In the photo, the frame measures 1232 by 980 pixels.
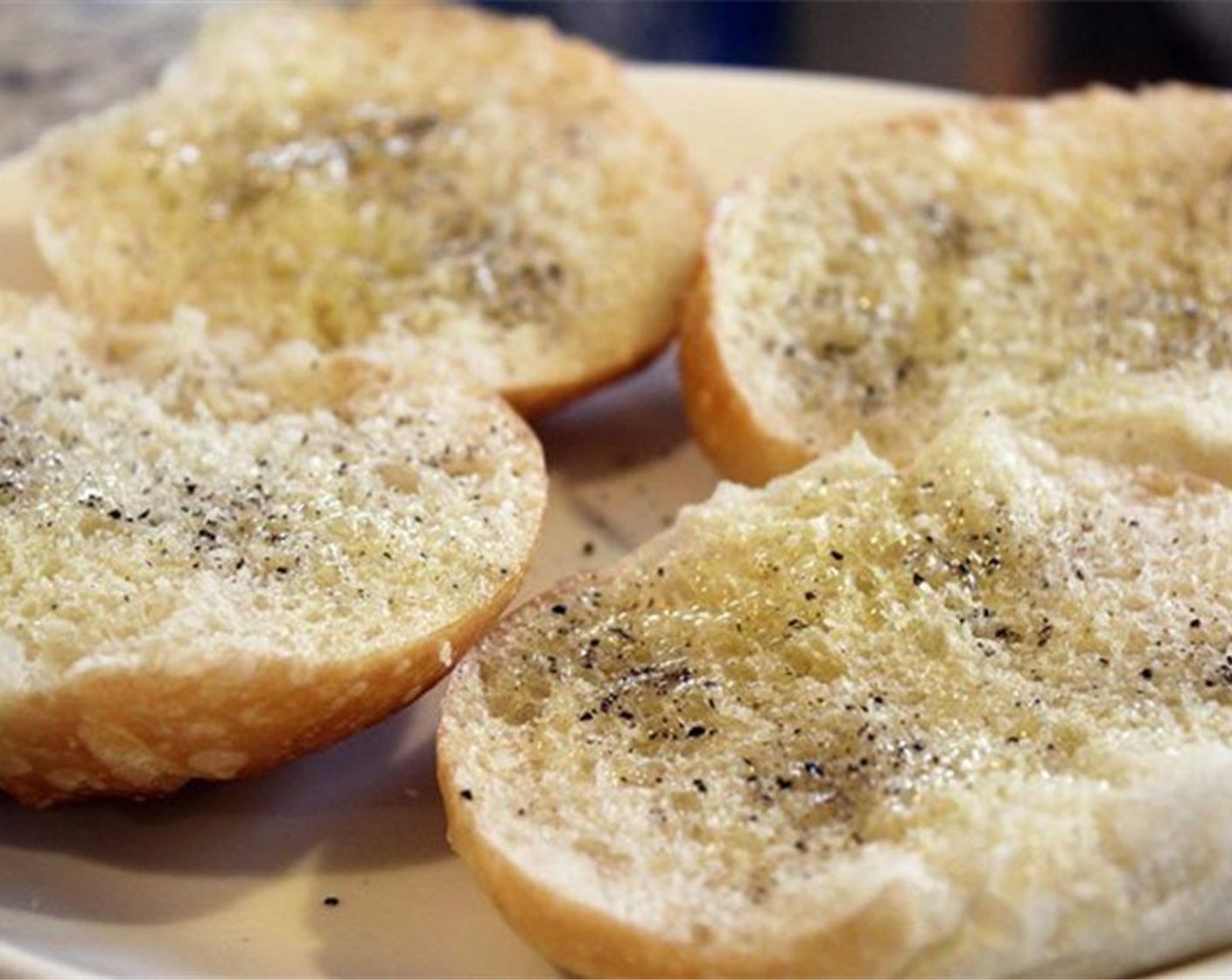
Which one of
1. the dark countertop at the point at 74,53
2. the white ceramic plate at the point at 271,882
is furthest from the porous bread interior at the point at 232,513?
the dark countertop at the point at 74,53

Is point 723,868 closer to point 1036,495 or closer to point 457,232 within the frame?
point 1036,495

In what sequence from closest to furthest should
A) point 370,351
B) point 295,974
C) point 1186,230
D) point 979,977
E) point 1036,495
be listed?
point 979,977, point 295,974, point 1036,495, point 370,351, point 1186,230

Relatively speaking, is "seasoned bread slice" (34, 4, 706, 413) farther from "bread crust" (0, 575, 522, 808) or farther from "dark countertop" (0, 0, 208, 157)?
"dark countertop" (0, 0, 208, 157)

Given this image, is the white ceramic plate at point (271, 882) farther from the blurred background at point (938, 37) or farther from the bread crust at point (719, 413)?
the blurred background at point (938, 37)

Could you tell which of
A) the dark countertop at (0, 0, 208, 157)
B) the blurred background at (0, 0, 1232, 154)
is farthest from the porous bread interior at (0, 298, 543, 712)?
the blurred background at (0, 0, 1232, 154)

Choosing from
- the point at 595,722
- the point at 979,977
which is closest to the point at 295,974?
the point at 595,722

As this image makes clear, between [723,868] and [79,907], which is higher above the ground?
[723,868]

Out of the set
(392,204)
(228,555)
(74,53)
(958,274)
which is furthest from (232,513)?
(74,53)
